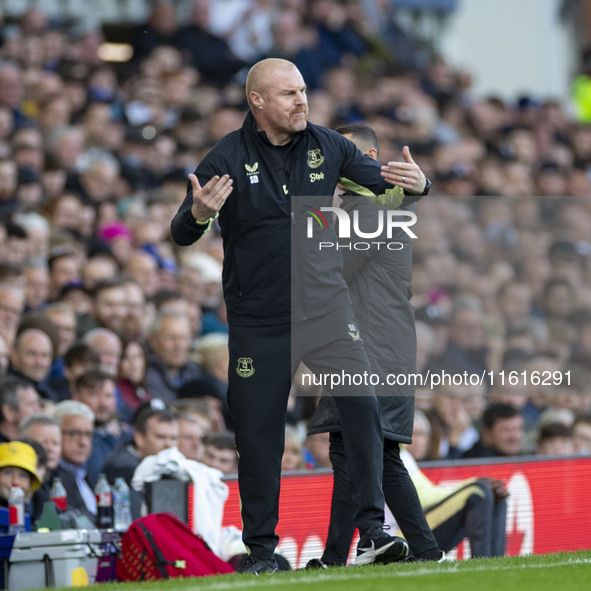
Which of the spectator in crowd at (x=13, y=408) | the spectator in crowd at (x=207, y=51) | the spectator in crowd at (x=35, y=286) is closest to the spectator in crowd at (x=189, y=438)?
the spectator in crowd at (x=13, y=408)

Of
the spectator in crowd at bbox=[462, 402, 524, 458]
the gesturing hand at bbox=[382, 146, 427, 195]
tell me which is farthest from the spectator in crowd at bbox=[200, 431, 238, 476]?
the gesturing hand at bbox=[382, 146, 427, 195]

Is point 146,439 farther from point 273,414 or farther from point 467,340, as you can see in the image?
point 467,340

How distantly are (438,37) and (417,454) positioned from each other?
1357 cm

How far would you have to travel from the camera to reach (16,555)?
19.5 ft

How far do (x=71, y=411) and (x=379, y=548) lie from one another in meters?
2.55

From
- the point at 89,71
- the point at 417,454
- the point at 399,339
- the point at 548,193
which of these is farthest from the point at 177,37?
the point at 399,339

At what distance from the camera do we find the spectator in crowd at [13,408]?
7.32m

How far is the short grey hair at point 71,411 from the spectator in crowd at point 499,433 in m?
2.57

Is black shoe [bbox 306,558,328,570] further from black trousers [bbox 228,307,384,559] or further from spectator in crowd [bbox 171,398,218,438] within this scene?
spectator in crowd [bbox 171,398,218,438]

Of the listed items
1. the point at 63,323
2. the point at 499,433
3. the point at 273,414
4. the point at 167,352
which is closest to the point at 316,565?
the point at 273,414

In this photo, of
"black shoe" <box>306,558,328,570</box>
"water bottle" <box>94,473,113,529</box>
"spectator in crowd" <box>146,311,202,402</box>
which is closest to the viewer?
"black shoe" <box>306,558,328,570</box>

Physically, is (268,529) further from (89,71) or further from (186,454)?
(89,71)

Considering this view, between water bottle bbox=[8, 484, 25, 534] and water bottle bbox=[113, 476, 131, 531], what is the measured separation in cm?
46

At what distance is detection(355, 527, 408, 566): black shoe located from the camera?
5.26m
